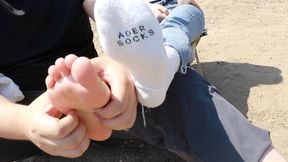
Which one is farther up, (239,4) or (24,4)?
(24,4)

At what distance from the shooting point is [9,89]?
112cm

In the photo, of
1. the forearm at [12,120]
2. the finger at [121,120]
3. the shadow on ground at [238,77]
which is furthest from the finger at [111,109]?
the shadow on ground at [238,77]

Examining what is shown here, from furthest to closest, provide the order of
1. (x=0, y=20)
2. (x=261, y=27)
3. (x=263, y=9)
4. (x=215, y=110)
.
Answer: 1. (x=263, y=9)
2. (x=261, y=27)
3. (x=0, y=20)
4. (x=215, y=110)

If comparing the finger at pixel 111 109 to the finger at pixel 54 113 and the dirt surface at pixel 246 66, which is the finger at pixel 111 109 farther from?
the dirt surface at pixel 246 66

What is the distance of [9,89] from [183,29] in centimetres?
39

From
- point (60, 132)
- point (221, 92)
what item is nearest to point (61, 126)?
point (60, 132)

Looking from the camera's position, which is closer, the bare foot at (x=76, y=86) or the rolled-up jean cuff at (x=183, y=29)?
the bare foot at (x=76, y=86)

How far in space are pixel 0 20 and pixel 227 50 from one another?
88 cm

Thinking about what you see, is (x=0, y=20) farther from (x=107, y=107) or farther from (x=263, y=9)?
(x=263, y=9)

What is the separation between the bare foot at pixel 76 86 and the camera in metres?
0.71

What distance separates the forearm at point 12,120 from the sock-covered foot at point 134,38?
18 cm

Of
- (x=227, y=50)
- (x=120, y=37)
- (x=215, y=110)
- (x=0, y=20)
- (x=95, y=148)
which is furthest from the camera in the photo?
(x=227, y=50)

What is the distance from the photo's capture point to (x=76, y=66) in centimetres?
71

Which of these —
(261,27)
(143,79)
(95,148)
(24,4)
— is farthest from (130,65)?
(261,27)
